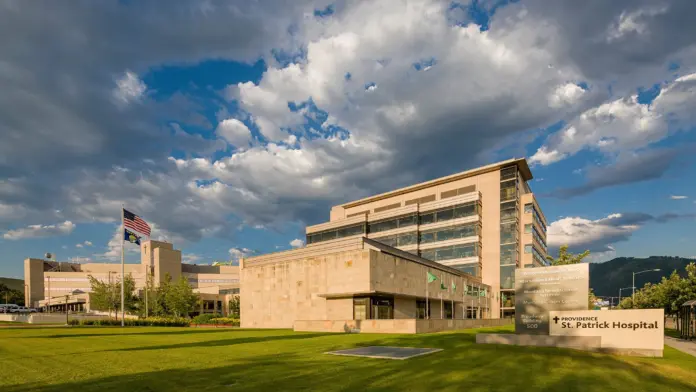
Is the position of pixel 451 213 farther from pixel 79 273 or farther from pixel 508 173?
pixel 79 273

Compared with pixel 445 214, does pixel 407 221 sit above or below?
below

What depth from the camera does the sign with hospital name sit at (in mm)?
17750

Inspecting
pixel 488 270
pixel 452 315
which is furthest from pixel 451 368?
pixel 488 270

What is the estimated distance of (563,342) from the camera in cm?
2009

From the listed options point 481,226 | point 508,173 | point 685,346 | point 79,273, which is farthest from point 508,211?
point 79,273

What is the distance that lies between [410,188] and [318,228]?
24.7 m

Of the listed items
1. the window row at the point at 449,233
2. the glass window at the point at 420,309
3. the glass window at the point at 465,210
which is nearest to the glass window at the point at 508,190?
the glass window at the point at 465,210

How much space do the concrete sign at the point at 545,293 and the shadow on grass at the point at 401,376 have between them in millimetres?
5052

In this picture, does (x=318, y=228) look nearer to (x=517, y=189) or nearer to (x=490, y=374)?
(x=517, y=189)

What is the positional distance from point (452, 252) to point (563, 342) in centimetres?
6221

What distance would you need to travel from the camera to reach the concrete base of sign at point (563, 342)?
18.1 m

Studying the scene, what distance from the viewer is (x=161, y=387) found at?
1035 cm

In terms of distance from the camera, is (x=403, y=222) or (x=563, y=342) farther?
(x=403, y=222)

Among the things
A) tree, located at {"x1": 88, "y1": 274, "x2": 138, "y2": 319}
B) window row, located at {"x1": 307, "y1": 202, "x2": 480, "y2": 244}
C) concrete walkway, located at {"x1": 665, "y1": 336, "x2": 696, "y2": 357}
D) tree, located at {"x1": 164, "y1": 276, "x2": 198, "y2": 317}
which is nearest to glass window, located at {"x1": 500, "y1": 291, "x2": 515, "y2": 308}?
window row, located at {"x1": 307, "y1": 202, "x2": 480, "y2": 244}
